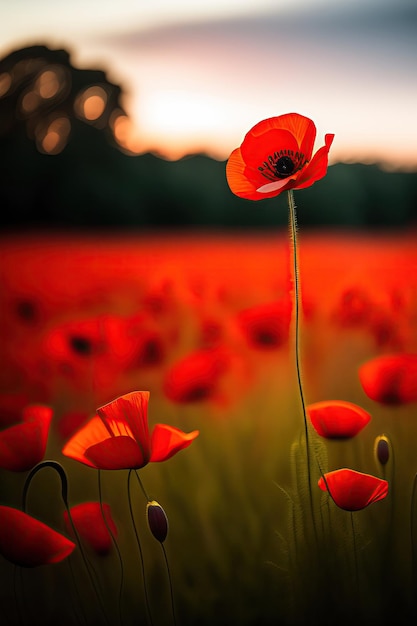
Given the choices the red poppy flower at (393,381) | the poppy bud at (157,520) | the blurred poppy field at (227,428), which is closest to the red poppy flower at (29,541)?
the blurred poppy field at (227,428)

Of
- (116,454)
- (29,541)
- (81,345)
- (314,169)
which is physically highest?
(314,169)

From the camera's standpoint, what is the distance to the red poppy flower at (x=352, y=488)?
87cm

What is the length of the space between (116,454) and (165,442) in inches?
2.6

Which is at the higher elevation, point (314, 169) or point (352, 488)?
point (314, 169)

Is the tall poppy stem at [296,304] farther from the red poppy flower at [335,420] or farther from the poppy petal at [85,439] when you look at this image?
the poppy petal at [85,439]

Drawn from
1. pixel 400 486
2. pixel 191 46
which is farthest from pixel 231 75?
pixel 400 486

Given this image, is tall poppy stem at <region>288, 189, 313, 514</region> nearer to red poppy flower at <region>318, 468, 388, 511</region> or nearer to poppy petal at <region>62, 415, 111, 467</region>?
red poppy flower at <region>318, 468, 388, 511</region>

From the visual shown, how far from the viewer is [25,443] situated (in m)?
0.91

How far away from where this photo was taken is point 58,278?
0.94 meters

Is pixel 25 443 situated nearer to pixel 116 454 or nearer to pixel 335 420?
pixel 116 454

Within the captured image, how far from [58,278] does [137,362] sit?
0.15 meters

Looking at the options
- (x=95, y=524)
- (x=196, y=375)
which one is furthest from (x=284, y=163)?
(x=95, y=524)

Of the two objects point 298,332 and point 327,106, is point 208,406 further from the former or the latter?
point 327,106

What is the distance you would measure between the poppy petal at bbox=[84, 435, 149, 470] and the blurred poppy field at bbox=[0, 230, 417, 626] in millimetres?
49
